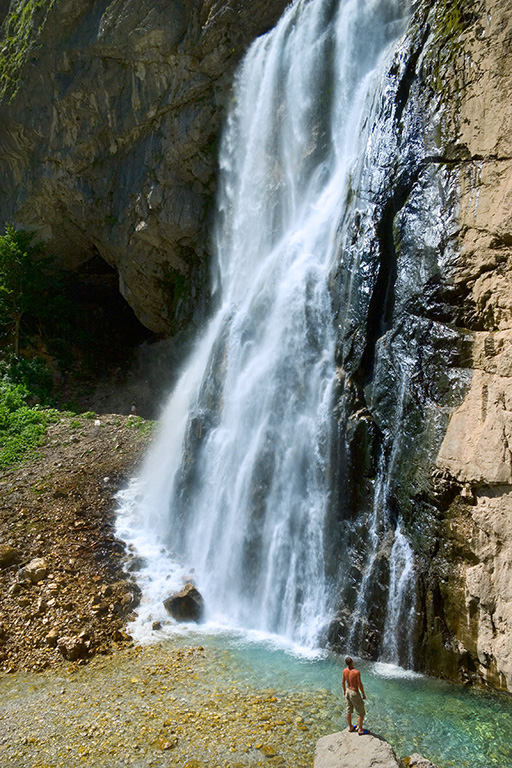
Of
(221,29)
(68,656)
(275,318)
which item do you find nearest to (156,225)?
(221,29)

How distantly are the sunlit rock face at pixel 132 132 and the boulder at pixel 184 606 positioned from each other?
11449 mm

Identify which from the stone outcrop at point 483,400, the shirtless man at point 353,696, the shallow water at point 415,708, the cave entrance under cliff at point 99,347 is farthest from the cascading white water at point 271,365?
the cave entrance under cliff at point 99,347

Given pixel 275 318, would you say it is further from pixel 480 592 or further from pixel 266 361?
pixel 480 592

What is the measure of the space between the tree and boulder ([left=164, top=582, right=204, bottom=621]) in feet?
49.9

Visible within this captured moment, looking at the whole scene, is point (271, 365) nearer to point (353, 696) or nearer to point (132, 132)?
point (353, 696)

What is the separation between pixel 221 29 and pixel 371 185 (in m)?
9.94

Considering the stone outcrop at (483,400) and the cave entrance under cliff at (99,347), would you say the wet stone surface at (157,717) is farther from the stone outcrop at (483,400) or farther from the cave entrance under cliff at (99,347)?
the cave entrance under cliff at (99,347)

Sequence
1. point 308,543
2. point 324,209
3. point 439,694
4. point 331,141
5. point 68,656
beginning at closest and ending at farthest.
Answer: point 439,694
point 68,656
point 308,543
point 324,209
point 331,141

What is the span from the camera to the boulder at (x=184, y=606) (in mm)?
9539

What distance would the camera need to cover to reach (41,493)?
13.1 m

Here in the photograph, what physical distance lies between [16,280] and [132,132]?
7345 millimetres

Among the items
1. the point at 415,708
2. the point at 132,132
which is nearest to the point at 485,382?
the point at 415,708

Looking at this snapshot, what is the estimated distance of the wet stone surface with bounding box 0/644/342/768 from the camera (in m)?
5.56

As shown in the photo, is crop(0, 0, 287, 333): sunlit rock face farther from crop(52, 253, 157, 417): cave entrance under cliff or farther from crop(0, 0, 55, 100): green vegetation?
crop(52, 253, 157, 417): cave entrance under cliff
